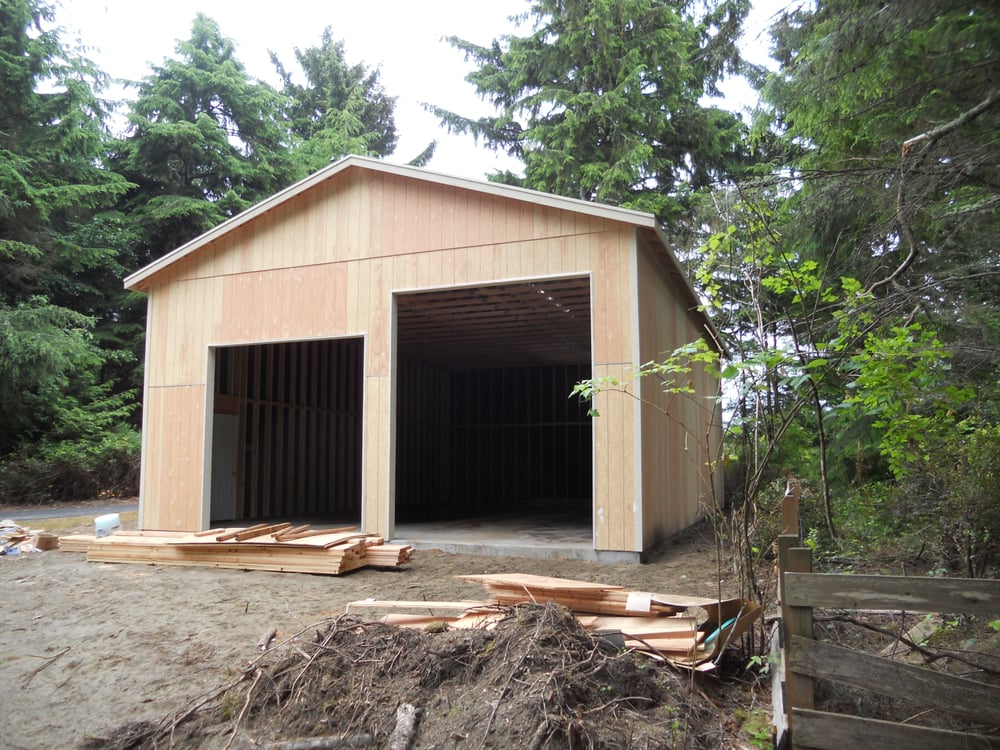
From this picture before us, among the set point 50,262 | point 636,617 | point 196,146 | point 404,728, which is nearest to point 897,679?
point 636,617

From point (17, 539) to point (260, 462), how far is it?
194 inches

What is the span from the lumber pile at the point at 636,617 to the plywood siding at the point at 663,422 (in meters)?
3.09

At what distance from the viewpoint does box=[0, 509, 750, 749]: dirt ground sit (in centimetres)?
443

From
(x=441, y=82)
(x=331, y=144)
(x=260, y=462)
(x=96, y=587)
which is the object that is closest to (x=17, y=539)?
(x=96, y=587)

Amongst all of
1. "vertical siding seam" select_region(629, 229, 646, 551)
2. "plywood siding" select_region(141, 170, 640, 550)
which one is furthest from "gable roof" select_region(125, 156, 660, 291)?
"vertical siding seam" select_region(629, 229, 646, 551)

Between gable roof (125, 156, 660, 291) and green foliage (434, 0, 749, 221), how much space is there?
34.1 ft

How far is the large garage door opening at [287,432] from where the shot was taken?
13984 millimetres

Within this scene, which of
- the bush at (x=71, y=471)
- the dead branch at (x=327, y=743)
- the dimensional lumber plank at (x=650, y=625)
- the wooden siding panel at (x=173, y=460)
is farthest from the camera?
the bush at (x=71, y=471)

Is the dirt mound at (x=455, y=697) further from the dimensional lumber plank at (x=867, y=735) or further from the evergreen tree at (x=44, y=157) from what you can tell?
the evergreen tree at (x=44, y=157)

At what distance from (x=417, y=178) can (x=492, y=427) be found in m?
12.4

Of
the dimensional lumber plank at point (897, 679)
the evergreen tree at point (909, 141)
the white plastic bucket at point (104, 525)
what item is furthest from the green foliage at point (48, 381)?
→ the dimensional lumber plank at point (897, 679)

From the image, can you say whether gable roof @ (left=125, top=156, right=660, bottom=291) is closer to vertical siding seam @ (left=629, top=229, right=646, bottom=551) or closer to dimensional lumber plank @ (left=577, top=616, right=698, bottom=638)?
vertical siding seam @ (left=629, top=229, right=646, bottom=551)

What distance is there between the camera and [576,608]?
17.1 ft

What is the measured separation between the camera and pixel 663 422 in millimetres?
10742
